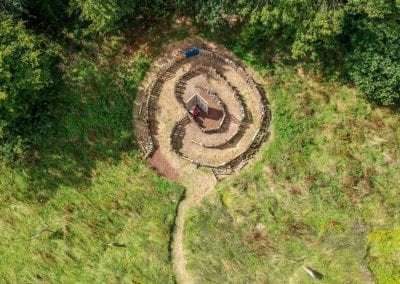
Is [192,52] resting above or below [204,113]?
above

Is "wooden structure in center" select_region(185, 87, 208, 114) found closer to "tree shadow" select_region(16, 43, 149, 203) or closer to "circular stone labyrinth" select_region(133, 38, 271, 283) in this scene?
"circular stone labyrinth" select_region(133, 38, 271, 283)

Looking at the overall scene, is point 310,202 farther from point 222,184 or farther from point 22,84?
point 22,84

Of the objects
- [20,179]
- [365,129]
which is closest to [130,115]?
[20,179]

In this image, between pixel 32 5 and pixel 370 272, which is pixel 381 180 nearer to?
pixel 370 272

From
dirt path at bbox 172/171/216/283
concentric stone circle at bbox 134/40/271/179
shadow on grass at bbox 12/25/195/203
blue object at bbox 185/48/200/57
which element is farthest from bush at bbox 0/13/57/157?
dirt path at bbox 172/171/216/283

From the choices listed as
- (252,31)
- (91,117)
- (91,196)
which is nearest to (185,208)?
(91,196)
